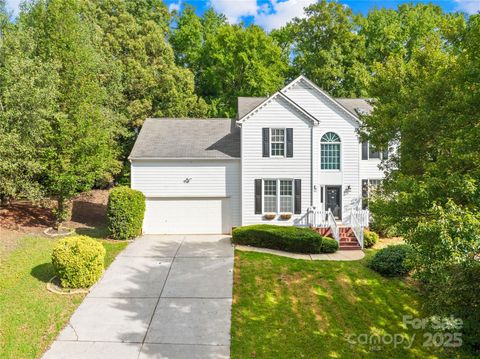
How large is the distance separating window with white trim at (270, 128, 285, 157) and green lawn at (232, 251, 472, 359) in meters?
7.10

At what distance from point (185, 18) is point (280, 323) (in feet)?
120

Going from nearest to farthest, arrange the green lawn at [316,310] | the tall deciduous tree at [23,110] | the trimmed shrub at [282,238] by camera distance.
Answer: the green lawn at [316,310]
the tall deciduous tree at [23,110]
the trimmed shrub at [282,238]

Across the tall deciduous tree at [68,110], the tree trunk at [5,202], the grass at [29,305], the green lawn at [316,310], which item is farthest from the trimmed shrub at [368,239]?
the tree trunk at [5,202]

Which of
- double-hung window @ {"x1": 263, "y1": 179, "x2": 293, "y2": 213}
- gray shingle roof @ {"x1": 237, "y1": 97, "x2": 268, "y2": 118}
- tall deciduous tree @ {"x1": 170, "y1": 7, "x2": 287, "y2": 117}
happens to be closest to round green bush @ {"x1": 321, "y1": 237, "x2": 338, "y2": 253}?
double-hung window @ {"x1": 263, "y1": 179, "x2": 293, "y2": 213}

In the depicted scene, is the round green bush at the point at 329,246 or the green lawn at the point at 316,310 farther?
the round green bush at the point at 329,246

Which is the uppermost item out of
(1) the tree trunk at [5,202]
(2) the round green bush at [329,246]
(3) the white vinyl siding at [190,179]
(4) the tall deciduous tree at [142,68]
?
(4) the tall deciduous tree at [142,68]

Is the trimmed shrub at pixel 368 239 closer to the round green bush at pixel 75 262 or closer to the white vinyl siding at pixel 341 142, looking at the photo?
the white vinyl siding at pixel 341 142

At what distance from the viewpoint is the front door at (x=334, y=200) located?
774 inches

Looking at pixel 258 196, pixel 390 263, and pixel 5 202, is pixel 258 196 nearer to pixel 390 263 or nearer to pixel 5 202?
pixel 390 263

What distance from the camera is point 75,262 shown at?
11.0 meters

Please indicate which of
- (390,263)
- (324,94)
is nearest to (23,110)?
(324,94)

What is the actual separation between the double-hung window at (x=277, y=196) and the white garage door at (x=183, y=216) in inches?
111

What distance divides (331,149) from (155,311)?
1368cm

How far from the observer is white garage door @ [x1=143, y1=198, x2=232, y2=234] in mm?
19047
